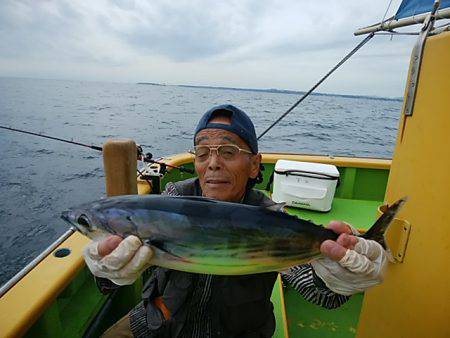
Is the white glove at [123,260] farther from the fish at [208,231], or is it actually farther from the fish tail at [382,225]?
the fish tail at [382,225]

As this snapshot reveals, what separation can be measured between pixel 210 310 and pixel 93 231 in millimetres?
988

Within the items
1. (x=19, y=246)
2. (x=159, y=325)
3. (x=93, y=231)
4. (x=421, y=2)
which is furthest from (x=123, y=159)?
(x=19, y=246)

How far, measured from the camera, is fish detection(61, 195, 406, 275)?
1548 mm

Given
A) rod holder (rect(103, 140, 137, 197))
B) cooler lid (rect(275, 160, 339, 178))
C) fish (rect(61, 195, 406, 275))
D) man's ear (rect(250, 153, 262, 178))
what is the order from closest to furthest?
fish (rect(61, 195, 406, 275)) < man's ear (rect(250, 153, 262, 178)) < rod holder (rect(103, 140, 137, 197)) < cooler lid (rect(275, 160, 339, 178))

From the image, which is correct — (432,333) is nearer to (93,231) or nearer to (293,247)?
(293,247)

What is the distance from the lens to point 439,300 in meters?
1.74

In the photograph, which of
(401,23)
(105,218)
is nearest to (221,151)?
(105,218)

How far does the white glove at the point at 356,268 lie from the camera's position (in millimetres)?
1684

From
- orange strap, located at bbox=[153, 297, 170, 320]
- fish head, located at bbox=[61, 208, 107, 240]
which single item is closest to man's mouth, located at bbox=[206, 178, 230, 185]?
fish head, located at bbox=[61, 208, 107, 240]

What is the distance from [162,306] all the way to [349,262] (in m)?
1.33

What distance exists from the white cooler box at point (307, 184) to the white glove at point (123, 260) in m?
3.32

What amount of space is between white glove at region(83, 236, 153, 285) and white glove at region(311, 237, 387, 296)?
1036 mm

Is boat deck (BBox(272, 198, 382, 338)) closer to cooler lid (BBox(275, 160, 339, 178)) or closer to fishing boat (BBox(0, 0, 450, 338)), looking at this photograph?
cooler lid (BBox(275, 160, 339, 178))

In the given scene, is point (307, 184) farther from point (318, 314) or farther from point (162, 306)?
point (162, 306)
